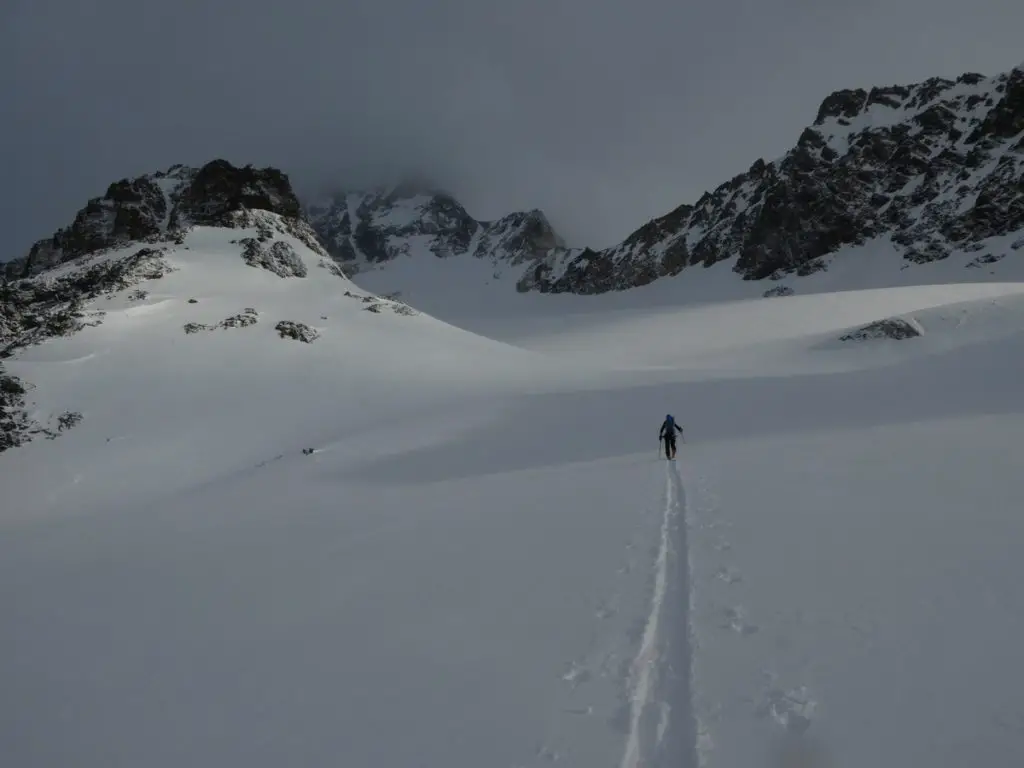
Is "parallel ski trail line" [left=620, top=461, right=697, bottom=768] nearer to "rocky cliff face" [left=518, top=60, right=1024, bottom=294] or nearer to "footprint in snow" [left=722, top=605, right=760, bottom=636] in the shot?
"footprint in snow" [left=722, top=605, right=760, bottom=636]

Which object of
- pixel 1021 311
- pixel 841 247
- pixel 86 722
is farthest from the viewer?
pixel 841 247

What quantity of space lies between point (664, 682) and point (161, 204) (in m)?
89.9

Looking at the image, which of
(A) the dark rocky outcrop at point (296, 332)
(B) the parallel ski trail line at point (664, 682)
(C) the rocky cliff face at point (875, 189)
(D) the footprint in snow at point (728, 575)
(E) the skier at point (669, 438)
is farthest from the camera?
(C) the rocky cliff face at point (875, 189)

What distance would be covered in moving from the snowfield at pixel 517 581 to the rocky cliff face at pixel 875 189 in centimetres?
9345

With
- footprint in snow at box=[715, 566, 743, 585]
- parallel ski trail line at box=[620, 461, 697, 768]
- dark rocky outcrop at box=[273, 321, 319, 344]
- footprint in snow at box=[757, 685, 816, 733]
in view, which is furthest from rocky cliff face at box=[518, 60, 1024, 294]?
footprint in snow at box=[757, 685, 816, 733]

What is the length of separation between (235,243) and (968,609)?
51821 millimetres

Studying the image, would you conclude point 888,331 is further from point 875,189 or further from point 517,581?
point 875,189

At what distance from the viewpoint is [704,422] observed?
75.6ft

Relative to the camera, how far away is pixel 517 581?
788 cm

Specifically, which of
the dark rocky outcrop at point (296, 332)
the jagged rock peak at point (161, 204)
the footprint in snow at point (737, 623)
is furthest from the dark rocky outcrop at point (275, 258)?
the footprint in snow at point (737, 623)

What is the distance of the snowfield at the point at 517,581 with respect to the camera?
480cm

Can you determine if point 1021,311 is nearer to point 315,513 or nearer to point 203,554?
point 315,513

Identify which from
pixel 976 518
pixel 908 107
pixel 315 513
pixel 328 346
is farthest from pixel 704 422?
pixel 908 107

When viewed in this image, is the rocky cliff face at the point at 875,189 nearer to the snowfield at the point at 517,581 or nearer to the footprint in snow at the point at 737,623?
the snowfield at the point at 517,581
